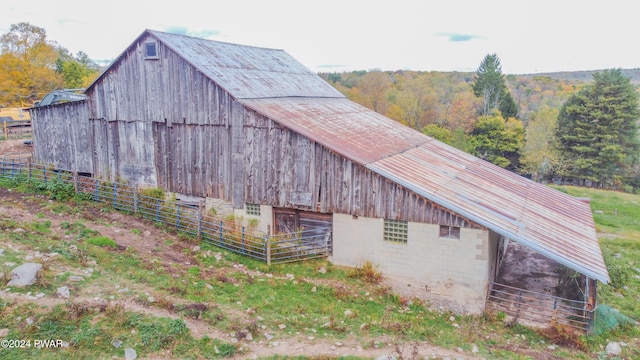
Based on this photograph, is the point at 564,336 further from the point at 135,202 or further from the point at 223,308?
the point at 135,202

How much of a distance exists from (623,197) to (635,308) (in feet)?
85.2

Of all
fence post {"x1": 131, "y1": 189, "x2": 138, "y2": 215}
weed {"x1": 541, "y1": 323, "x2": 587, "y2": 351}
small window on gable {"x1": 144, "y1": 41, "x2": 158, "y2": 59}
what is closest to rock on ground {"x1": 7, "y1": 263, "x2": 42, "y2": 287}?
fence post {"x1": 131, "y1": 189, "x2": 138, "y2": 215}

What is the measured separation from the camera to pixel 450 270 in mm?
15086

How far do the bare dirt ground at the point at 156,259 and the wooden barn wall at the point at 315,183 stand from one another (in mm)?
2835

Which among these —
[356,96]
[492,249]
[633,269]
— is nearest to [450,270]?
[492,249]

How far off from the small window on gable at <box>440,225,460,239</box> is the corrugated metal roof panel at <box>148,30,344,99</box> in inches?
361

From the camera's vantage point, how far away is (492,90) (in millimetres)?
59312

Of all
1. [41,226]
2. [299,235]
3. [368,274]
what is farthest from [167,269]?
[368,274]

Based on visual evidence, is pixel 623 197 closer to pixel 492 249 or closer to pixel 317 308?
pixel 492 249

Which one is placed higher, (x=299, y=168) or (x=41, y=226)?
(x=299, y=168)

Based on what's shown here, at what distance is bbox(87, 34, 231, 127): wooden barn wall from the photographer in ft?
61.8

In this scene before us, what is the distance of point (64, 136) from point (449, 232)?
60.9ft

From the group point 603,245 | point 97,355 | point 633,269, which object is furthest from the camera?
point 603,245

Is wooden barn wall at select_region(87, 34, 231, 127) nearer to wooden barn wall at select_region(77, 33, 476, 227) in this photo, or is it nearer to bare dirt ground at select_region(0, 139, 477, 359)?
wooden barn wall at select_region(77, 33, 476, 227)
